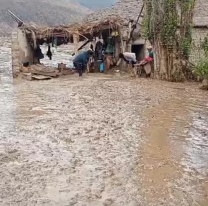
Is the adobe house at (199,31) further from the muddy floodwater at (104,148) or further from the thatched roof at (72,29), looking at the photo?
the muddy floodwater at (104,148)

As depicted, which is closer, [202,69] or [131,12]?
[202,69]

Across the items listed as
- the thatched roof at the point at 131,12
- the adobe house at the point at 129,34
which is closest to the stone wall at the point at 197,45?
the thatched roof at the point at 131,12

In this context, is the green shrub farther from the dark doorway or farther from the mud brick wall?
the mud brick wall

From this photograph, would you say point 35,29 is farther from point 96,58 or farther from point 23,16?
point 23,16

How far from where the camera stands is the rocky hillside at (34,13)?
51.2 m

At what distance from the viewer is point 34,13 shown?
175 feet

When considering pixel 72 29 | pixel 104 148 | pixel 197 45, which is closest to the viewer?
pixel 104 148

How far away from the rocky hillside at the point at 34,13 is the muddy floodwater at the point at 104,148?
1513 inches

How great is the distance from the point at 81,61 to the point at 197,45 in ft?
16.3

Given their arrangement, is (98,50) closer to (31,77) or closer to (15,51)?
(15,51)

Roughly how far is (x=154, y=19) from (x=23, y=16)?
→ 38.8 m

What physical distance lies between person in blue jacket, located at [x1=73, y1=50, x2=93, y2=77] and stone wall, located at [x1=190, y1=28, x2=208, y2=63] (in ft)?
15.0

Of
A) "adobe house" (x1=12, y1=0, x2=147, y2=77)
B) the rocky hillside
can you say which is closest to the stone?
"adobe house" (x1=12, y1=0, x2=147, y2=77)

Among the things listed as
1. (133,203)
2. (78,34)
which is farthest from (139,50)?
(133,203)
